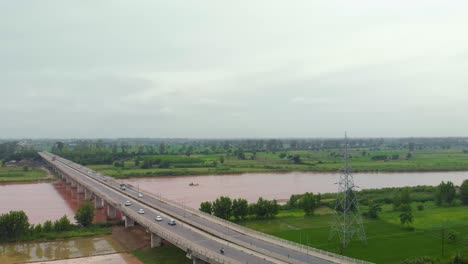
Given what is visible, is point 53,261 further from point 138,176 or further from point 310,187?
point 138,176

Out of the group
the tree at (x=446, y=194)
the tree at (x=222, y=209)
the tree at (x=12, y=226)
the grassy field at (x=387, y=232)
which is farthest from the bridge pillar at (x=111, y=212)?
the tree at (x=446, y=194)

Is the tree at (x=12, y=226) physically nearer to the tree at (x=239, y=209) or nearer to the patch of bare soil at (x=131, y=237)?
the patch of bare soil at (x=131, y=237)

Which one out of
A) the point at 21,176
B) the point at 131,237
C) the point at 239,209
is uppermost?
the point at 239,209

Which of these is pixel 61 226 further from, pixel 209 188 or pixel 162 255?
pixel 209 188

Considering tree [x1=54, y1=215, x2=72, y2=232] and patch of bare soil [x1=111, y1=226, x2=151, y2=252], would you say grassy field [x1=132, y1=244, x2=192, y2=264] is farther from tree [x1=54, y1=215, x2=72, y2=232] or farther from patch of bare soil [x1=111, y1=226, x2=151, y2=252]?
tree [x1=54, y1=215, x2=72, y2=232]

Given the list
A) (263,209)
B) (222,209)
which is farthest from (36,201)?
(263,209)
